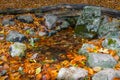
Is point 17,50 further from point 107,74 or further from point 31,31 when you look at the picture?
point 107,74

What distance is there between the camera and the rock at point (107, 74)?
486 cm

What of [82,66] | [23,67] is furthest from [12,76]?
[82,66]

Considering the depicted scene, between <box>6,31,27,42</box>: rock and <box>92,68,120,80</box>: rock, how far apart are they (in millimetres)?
2718

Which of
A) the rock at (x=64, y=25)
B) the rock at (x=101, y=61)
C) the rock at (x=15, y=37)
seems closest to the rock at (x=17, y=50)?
the rock at (x=15, y=37)

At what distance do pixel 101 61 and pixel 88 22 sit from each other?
93.3 inches

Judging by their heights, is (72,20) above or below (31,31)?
above

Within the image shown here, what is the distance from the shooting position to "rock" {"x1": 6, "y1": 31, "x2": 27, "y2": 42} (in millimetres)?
6934

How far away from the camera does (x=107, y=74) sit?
4.91 metres

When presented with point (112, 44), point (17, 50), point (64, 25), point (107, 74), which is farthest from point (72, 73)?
point (64, 25)

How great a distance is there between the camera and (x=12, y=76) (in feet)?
18.1

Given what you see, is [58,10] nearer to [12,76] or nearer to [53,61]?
[53,61]

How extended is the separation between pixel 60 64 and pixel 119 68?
124 centimetres

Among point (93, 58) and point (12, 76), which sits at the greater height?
point (93, 58)

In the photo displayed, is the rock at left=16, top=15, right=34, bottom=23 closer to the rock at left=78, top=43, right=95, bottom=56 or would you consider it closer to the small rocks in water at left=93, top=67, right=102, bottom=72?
the rock at left=78, top=43, right=95, bottom=56
